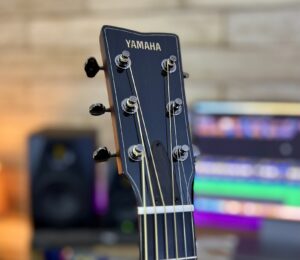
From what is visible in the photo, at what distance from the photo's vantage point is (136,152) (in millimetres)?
887

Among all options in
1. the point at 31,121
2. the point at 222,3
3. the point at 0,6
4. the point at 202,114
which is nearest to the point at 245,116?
the point at 202,114

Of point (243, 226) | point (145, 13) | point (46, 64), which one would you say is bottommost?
point (243, 226)

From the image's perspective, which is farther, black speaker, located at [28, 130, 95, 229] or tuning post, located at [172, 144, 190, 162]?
black speaker, located at [28, 130, 95, 229]

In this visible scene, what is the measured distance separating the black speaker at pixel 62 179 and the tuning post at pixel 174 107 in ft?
3.01

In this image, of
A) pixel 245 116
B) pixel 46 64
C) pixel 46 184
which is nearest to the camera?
pixel 245 116

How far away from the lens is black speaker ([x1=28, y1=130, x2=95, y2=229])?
1.83 m

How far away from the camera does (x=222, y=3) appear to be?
75.5 inches

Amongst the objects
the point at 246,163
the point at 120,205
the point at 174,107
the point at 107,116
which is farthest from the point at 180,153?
the point at 107,116

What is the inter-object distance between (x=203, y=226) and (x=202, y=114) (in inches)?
12.7

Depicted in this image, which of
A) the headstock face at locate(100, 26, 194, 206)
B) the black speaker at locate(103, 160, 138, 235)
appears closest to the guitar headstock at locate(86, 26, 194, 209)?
the headstock face at locate(100, 26, 194, 206)

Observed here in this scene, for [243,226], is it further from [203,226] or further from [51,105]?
[51,105]

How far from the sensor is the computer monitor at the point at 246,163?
5.29ft

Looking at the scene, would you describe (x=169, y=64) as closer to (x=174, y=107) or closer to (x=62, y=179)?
(x=174, y=107)

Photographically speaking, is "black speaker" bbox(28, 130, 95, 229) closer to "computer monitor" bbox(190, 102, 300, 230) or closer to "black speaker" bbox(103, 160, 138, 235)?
"black speaker" bbox(103, 160, 138, 235)
